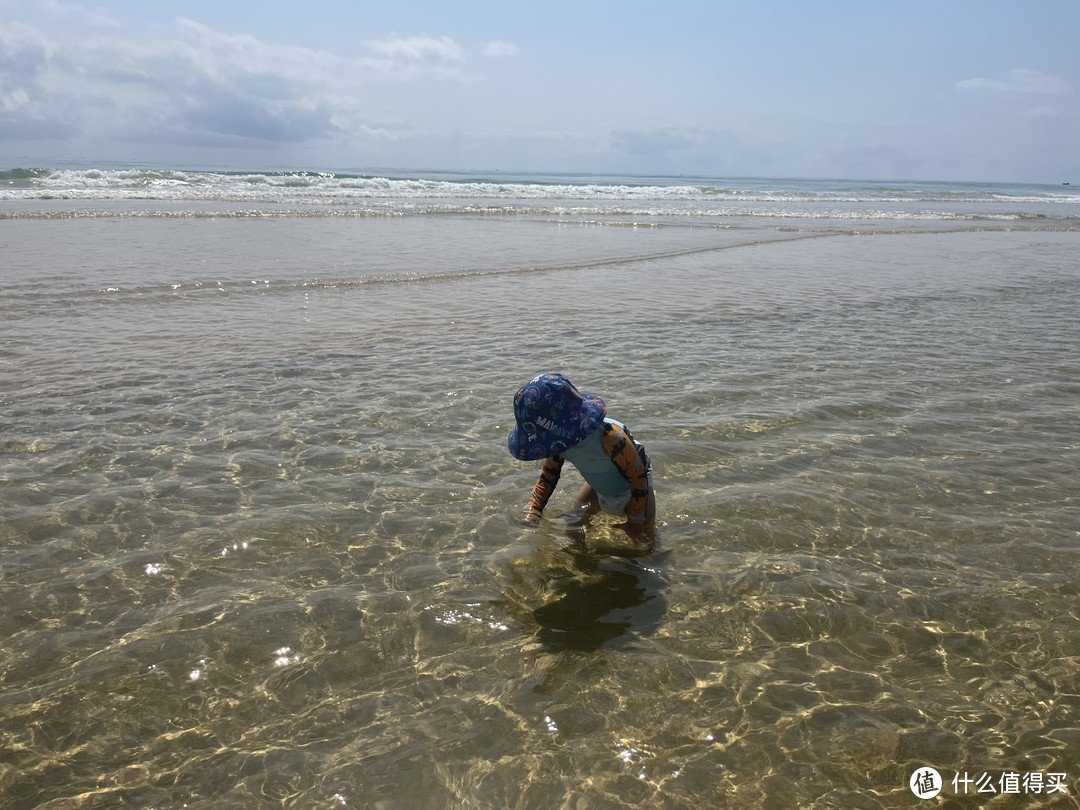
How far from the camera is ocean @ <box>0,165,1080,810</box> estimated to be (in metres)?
3.19

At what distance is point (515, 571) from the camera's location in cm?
466

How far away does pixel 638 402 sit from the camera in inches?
300

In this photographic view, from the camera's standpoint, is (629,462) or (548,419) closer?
(548,419)

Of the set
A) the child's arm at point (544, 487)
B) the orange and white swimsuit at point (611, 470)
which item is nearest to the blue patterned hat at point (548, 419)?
the orange and white swimsuit at point (611, 470)

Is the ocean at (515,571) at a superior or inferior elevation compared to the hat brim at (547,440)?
inferior

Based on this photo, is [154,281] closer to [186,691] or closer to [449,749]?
[186,691]

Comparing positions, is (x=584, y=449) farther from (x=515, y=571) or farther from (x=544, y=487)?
(x=515, y=571)

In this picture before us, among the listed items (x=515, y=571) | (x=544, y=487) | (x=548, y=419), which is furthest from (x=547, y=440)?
(x=515, y=571)

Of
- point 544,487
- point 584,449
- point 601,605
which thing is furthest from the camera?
point 544,487

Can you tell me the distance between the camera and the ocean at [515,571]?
10.5ft

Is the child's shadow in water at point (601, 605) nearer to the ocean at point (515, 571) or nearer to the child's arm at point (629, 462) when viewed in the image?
the ocean at point (515, 571)

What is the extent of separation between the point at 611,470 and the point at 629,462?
0.21m

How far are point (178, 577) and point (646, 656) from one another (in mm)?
2715

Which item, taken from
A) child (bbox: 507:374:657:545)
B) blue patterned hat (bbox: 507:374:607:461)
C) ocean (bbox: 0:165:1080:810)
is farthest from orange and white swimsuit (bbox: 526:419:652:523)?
ocean (bbox: 0:165:1080:810)
